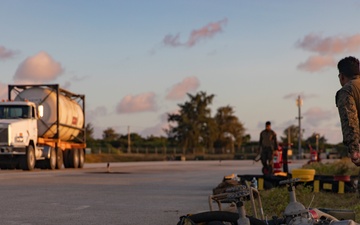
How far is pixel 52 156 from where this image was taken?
1296 inches

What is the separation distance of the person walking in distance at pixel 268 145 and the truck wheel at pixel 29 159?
41.7 feet

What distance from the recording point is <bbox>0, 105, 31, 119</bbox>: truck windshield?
29766mm

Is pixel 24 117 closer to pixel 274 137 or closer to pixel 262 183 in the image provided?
pixel 274 137

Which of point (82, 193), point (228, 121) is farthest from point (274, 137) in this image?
point (228, 121)

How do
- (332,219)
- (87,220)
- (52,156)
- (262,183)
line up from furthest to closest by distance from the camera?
(52,156), (262,183), (87,220), (332,219)

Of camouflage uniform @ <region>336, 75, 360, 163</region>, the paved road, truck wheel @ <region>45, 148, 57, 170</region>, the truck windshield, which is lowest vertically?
the paved road

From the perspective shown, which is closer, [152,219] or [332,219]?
[332,219]

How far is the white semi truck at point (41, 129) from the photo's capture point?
29.5 meters

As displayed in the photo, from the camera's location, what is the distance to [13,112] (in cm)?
2984

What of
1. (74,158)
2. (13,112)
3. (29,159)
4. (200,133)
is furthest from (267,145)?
(200,133)

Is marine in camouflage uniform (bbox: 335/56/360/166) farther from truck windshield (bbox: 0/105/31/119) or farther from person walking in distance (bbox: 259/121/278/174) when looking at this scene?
truck windshield (bbox: 0/105/31/119)

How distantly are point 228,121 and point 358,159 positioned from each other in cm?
10433

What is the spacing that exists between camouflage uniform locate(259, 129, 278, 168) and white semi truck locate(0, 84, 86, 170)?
37.0ft

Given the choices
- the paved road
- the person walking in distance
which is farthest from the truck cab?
the person walking in distance
